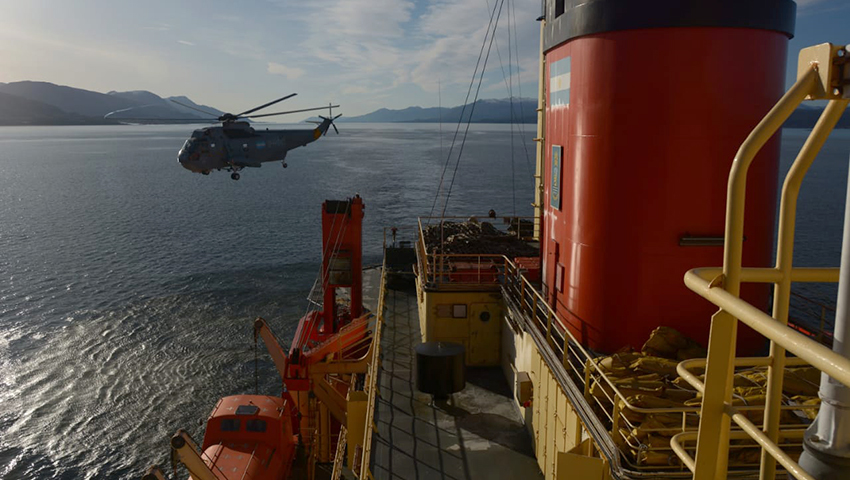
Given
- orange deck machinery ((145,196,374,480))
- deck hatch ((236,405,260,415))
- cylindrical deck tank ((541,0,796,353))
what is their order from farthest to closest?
deck hatch ((236,405,260,415)), orange deck machinery ((145,196,374,480)), cylindrical deck tank ((541,0,796,353))

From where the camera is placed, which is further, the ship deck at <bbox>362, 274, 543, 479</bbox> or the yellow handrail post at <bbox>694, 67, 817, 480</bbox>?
the ship deck at <bbox>362, 274, 543, 479</bbox>

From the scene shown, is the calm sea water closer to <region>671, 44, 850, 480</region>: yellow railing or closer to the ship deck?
the ship deck

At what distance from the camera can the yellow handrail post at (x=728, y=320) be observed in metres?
3.35

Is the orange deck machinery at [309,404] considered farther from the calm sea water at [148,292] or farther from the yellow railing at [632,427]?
the yellow railing at [632,427]

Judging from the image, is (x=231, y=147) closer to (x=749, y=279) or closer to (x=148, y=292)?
(x=148, y=292)


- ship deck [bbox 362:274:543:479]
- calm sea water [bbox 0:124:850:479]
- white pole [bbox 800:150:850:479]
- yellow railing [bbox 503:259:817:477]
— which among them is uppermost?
white pole [bbox 800:150:850:479]

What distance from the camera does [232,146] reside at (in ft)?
172

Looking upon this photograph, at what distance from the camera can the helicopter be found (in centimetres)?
4984

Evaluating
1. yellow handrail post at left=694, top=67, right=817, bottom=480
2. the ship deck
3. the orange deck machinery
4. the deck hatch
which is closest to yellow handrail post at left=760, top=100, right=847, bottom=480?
yellow handrail post at left=694, top=67, right=817, bottom=480

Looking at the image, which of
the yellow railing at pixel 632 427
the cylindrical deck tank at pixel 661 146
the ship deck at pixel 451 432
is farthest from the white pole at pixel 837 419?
the ship deck at pixel 451 432

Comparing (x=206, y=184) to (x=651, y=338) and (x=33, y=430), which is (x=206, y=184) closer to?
(x=33, y=430)

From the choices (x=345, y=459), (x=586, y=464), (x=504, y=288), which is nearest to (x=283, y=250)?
(x=345, y=459)

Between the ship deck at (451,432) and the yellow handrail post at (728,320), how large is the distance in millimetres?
9166

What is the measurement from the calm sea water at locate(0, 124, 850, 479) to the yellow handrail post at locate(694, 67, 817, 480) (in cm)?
2670
